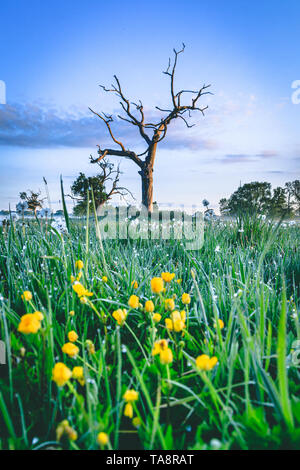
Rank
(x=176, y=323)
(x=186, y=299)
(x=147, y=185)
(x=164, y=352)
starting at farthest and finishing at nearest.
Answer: (x=147, y=185) → (x=186, y=299) → (x=176, y=323) → (x=164, y=352)

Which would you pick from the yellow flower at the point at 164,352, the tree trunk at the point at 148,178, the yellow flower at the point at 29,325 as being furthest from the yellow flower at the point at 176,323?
the tree trunk at the point at 148,178

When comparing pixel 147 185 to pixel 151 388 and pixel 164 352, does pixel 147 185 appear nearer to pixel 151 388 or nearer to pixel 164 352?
pixel 151 388

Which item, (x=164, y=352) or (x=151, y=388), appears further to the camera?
(x=151, y=388)

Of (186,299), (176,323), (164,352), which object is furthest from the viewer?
(186,299)

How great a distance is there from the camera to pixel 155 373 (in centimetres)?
104

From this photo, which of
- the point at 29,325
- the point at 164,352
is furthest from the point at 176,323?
the point at 29,325

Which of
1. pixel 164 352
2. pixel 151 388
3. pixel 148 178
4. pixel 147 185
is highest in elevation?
pixel 148 178

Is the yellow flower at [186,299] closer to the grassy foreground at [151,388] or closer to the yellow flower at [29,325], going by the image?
the grassy foreground at [151,388]

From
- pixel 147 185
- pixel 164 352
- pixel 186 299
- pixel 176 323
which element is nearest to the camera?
pixel 164 352

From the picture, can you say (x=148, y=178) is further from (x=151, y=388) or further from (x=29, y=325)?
(x=29, y=325)

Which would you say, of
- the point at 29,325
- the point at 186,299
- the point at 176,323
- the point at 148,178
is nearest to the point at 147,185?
the point at 148,178

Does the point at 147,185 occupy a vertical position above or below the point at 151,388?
above

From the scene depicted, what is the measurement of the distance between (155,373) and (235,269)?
137 centimetres

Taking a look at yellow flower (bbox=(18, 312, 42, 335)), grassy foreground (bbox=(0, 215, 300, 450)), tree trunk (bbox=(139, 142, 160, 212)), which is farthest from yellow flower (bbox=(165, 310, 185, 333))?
tree trunk (bbox=(139, 142, 160, 212))
